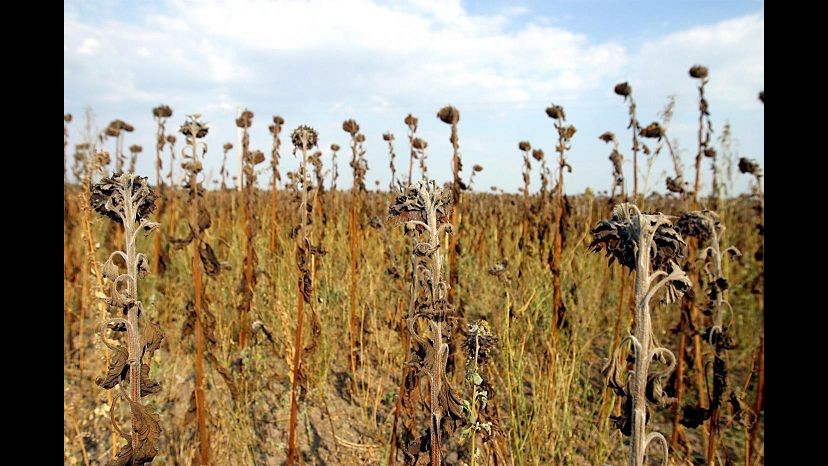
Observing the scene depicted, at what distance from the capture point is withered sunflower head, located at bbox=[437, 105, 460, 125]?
3.14 m

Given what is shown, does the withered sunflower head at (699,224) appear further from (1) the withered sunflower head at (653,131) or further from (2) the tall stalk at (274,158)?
(2) the tall stalk at (274,158)

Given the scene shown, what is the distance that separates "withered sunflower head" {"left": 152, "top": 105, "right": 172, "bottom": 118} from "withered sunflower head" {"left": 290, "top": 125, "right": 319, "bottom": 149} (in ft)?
9.22

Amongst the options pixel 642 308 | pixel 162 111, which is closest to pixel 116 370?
pixel 642 308

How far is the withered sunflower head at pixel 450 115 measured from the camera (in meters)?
3.14

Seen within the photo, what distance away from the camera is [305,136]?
8.00 ft

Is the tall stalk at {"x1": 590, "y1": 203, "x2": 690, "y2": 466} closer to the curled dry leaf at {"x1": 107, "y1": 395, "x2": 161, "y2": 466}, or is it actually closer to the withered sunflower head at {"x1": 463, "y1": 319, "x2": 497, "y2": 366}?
the withered sunflower head at {"x1": 463, "y1": 319, "x2": 497, "y2": 366}

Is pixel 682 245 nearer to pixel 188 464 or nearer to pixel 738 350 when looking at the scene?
pixel 188 464

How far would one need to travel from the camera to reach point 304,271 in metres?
2.29

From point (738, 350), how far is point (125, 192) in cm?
518

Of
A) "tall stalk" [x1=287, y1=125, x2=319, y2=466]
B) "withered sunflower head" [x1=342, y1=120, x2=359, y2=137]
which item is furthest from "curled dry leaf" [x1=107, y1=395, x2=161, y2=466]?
"withered sunflower head" [x1=342, y1=120, x2=359, y2=137]

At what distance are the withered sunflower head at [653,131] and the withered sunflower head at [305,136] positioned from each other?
2324 millimetres

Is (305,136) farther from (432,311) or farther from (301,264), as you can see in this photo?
(432,311)

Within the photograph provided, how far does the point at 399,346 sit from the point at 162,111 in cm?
324

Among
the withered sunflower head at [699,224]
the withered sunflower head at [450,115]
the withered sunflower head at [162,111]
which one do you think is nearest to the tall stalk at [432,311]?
the withered sunflower head at [699,224]
